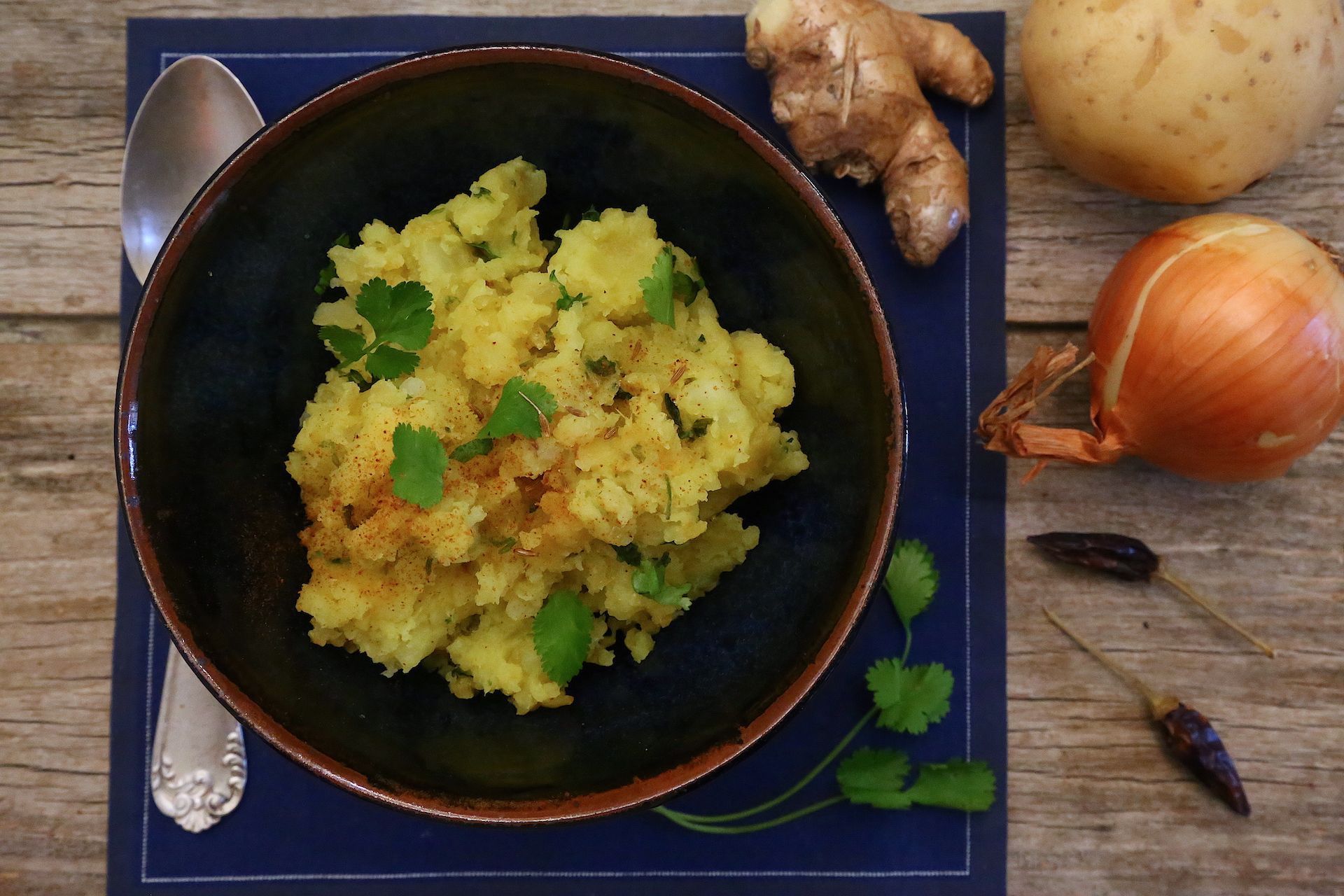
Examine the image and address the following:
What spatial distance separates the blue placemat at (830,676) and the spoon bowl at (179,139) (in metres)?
0.07

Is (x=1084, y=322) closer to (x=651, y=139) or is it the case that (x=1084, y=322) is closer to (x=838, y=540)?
(x=838, y=540)

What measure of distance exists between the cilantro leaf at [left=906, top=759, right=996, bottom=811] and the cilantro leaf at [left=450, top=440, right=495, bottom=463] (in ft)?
3.62

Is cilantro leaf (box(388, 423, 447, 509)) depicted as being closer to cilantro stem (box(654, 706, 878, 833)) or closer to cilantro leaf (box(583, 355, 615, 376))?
cilantro leaf (box(583, 355, 615, 376))

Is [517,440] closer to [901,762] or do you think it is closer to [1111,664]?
[901,762]

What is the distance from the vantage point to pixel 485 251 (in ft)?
5.16

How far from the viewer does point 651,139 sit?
157 cm

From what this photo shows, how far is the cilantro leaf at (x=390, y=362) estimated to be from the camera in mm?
1497

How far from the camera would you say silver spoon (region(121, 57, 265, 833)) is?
1.87 meters

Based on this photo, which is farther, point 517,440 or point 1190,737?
point 1190,737

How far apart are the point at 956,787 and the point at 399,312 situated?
138 cm

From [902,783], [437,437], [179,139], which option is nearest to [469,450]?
[437,437]

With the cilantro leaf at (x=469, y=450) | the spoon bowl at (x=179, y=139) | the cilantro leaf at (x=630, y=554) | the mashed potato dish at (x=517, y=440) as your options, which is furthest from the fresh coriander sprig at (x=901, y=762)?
the spoon bowl at (x=179, y=139)

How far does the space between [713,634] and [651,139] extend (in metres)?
0.85

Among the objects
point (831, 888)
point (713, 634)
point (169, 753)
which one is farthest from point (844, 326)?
point (169, 753)
